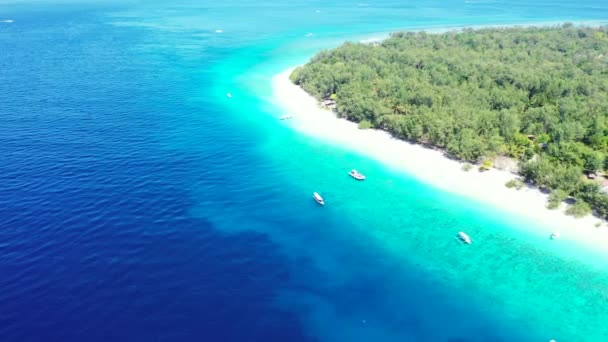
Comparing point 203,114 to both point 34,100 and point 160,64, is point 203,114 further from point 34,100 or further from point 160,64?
point 160,64

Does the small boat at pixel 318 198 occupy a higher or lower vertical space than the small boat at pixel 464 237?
higher

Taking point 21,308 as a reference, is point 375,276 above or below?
below

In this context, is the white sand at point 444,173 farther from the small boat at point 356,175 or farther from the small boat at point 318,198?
the small boat at point 318,198

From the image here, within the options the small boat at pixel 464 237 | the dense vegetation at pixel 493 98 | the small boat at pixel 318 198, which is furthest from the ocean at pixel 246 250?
the dense vegetation at pixel 493 98

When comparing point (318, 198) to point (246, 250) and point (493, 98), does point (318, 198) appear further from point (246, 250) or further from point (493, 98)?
point (493, 98)

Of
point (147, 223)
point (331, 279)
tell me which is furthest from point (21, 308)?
point (331, 279)

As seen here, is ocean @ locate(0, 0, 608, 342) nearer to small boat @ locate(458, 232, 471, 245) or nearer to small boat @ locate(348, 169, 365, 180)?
small boat @ locate(458, 232, 471, 245)
